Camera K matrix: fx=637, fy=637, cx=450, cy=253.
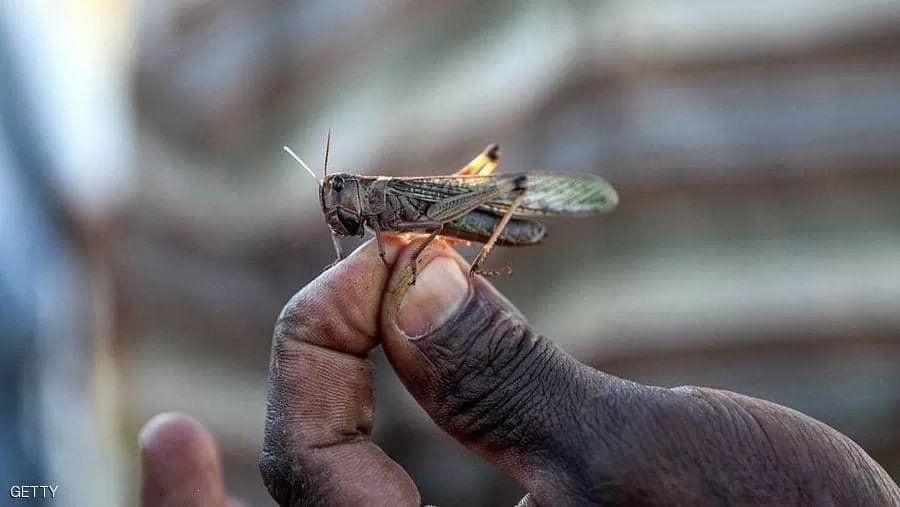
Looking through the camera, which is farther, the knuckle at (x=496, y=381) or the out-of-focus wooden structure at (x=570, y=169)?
the out-of-focus wooden structure at (x=570, y=169)

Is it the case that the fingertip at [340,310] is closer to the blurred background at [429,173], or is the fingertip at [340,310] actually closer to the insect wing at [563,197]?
the insect wing at [563,197]

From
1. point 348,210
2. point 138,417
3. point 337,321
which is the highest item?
point 348,210

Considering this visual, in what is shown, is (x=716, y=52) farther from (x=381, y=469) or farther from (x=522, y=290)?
(x=381, y=469)

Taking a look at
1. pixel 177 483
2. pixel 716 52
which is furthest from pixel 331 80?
pixel 177 483

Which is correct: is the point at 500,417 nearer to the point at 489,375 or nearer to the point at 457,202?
the point at 489,375

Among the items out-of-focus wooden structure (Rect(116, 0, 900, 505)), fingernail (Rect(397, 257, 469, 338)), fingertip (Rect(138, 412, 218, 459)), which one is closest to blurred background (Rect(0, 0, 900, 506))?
out-of-focus wooden structure (Rect(116, 0, 900, 505))

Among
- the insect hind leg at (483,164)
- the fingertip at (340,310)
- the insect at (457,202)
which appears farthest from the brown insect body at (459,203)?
the insect hind leg at (483,164)

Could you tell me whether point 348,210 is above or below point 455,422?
above
